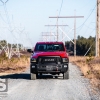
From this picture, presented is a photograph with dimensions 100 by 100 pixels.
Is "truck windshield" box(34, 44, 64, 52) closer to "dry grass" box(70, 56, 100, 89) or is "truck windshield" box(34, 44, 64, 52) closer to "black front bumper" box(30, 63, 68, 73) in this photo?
"black front bumper" box(30, 63, 68, 73)

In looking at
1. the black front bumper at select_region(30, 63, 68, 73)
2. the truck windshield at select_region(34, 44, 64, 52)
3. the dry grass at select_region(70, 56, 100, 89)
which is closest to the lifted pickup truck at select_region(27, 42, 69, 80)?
the black front bumper at select_region(30, 63, 68, 73)

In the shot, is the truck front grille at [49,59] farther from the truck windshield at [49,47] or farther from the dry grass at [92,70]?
the dry grass at [92,70]

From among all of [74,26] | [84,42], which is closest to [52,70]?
[74,26]

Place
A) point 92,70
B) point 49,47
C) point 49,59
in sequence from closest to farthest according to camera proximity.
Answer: point 49,59 < point 49,47 < point 92,70

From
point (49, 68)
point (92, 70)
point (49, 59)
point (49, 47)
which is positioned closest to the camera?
point (49, 68)

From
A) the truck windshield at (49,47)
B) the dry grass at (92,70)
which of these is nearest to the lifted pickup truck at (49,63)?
the truck windshield at (49,47)

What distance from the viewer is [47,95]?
12781 mm

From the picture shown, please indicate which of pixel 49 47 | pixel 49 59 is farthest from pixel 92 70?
pixel 49 59

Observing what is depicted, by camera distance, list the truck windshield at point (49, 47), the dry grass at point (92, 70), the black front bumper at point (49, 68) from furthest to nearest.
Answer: the truck windshield at point (49, 47) → the black front bumper at point (49, 68) → the dry grass at point (92, 70)

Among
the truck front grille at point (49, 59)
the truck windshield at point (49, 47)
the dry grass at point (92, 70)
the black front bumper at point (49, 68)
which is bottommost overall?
the dry grass at point (92, 70)

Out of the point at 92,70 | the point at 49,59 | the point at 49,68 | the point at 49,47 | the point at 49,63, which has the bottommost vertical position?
the point at 92,70

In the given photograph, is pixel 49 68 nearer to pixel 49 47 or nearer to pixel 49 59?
pixel 49 59

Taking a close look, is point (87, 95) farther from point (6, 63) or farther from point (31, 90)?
point (6, 63)

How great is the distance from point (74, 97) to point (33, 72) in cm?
711
